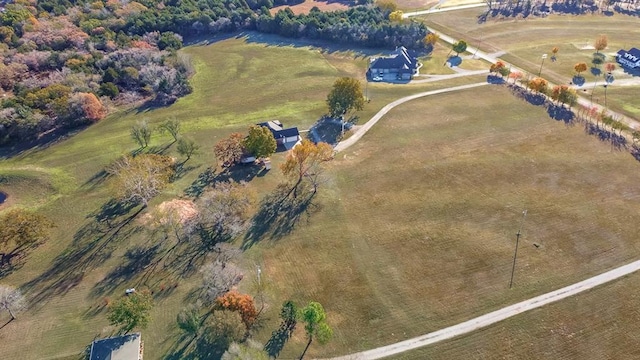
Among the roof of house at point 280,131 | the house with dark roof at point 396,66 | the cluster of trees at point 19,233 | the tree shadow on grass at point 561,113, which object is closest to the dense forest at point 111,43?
the house with dark roof at point 396,66

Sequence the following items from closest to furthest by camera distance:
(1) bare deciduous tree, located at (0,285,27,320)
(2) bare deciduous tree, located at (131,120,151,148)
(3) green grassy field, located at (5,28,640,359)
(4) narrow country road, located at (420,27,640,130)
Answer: (1) bare deciduous tree, located at (0,285,27,320)
(3) green grassy field, located at (5,28,640,359)
(2) bare deciduous tree, located at (131,120,151,148)
(4) narrow country road, located at (420,27,640,130)

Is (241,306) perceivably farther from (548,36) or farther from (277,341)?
(548,36)


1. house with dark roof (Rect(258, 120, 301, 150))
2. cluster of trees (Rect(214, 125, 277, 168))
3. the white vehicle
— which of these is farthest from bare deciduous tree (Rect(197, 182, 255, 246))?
house with dark roof (Rect(258, 120, 301, 150))

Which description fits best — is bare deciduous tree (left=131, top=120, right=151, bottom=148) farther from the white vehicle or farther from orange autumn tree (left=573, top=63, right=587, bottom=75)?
orange autumn tree (left=573, top=63, right=587, bottom=75)

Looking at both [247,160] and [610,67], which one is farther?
[610,67]

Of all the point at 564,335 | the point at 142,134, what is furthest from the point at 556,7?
the point at 142,134

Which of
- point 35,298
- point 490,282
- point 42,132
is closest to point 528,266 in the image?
point 490,282

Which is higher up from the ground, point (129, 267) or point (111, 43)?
point (111, 43)

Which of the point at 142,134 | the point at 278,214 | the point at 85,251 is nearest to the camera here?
the point at 85,251
